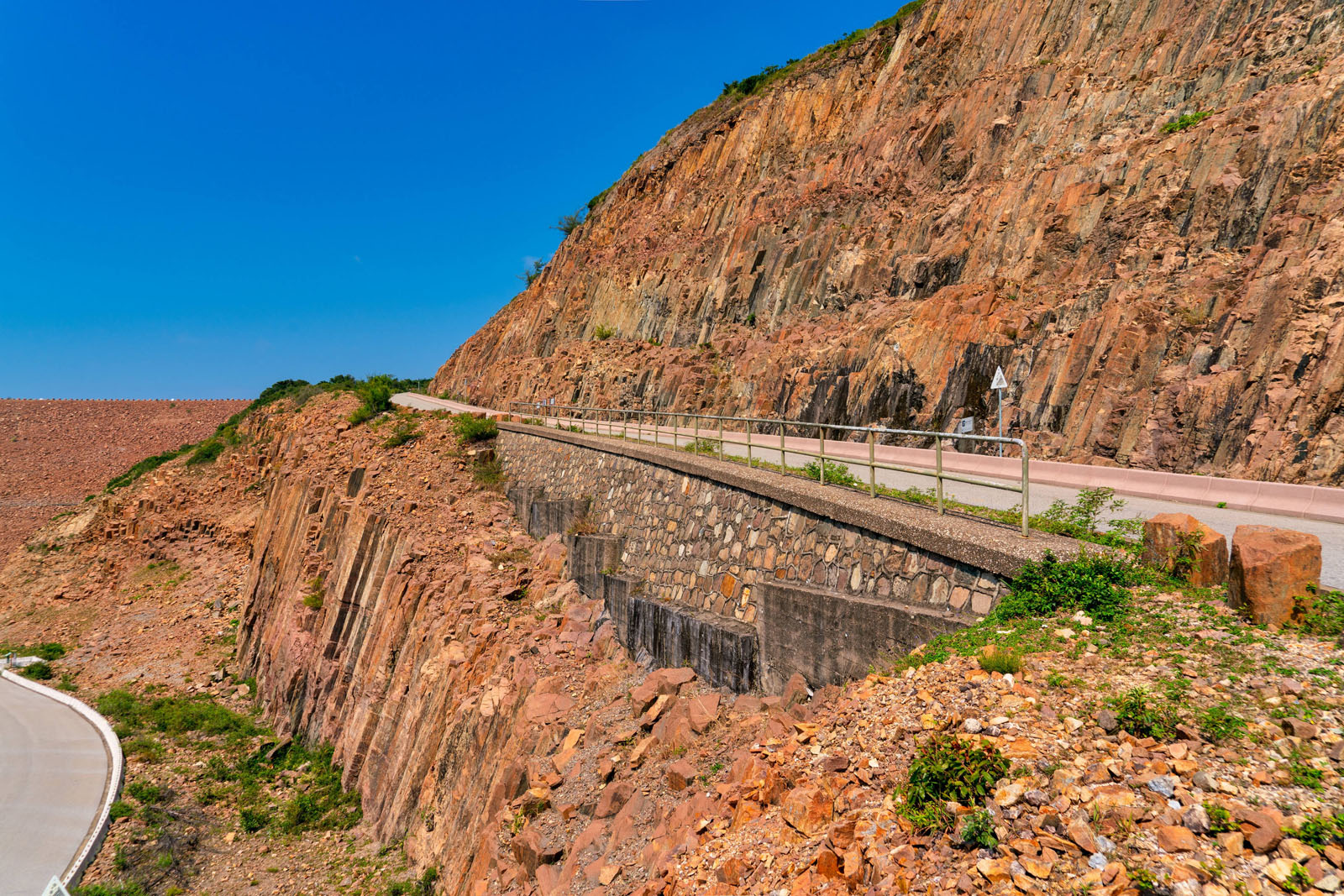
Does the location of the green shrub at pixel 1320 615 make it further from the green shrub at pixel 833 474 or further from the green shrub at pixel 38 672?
the green shrub at pixel 38 672

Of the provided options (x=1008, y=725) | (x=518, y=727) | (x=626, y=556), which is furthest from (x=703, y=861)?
(x=626, y=556)

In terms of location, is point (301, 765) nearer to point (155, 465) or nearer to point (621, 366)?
point (621, 366)

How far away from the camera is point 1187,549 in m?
5.57

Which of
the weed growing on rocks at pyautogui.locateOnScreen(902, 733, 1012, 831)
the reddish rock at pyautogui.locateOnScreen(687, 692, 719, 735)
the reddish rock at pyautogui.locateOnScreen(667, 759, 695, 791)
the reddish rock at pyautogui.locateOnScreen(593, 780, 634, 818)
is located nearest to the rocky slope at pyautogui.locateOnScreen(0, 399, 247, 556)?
the reddish rock at pyautogui.locateOnScreen(593, 780, 634, 818)

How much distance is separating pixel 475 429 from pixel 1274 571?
22.0 m

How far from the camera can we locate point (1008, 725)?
4289 mm

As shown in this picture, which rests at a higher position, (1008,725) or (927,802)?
(1008,725)

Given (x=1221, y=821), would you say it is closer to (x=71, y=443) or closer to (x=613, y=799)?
(x=613, y=799)

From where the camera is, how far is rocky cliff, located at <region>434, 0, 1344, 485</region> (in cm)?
1220

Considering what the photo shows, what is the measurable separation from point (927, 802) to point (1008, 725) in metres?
0.80

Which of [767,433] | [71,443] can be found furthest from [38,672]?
[71,443]

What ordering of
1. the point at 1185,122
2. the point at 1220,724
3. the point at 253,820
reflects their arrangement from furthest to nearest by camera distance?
the point at 1185,122, the point at 253,820, the point at 1220,724

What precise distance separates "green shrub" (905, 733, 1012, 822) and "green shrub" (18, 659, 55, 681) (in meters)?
28.7

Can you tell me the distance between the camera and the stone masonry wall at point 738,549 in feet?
21.7
